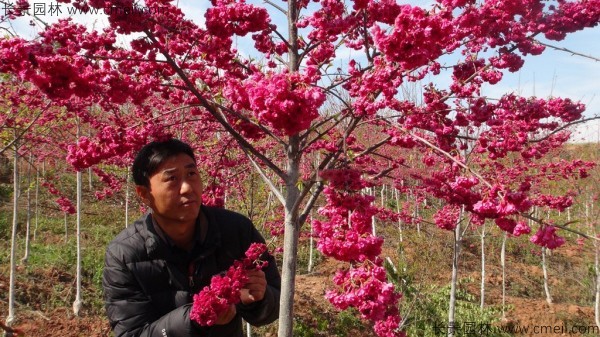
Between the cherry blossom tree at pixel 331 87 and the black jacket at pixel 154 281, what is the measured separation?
22.0 inches

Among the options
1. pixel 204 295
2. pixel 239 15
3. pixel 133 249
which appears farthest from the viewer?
pixel 239 15

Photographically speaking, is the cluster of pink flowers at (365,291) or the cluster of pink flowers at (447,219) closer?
the cluster of pink flowers at (365,291)

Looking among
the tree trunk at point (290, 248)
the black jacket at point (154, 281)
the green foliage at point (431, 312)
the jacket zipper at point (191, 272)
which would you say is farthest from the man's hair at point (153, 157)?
the green foliage at point (431, 312)

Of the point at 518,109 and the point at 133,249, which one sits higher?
the point at 518,109

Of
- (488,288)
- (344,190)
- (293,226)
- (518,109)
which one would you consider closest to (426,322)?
(488,288)

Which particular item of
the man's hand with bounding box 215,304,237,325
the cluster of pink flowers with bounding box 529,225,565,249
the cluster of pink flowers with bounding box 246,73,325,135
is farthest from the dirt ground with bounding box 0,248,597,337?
the cluster of pink flowers with bounding box 529,225,565,249

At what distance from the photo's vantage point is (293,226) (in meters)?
2.96

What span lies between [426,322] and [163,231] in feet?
Result: 25.2

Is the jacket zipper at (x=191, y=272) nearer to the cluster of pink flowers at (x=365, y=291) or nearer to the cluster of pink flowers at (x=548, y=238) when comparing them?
the cluster of pink flowers at (x=365, y=291)

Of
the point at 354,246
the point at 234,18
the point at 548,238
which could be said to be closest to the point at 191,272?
the point at 354,246

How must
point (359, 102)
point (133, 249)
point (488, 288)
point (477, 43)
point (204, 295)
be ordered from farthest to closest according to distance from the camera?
1. point (488, 288)
2. point (477, 43)
3. point (359, 102)
4. point (133, 249)
5. point (204, 295)

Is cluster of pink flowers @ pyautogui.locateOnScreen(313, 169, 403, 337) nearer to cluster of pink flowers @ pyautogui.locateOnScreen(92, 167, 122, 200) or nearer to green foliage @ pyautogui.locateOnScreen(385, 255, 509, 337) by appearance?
cluster of pink flowers @ pyautogui.locateOnScreen(92, 167, 122, 200)

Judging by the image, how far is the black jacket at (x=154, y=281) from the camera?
77.1 inches

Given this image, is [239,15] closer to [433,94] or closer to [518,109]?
[433,94]
